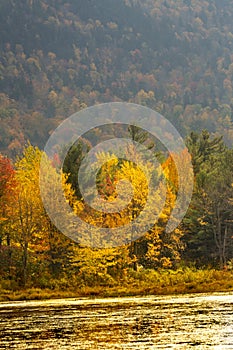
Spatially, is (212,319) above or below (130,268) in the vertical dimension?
below

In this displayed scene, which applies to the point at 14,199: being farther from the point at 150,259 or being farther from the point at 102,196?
the point at 150,259

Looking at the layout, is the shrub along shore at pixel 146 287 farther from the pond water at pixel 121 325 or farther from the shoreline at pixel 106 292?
the pond water at pixel 121 325

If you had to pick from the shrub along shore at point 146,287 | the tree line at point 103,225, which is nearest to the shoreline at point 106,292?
the shrub along shore at point 146,287

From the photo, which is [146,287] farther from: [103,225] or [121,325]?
[121,325]

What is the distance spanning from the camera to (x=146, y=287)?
67000 mm

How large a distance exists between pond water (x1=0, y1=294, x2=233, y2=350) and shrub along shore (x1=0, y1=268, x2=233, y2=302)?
9328 millimetres

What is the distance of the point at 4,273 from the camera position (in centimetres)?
6869

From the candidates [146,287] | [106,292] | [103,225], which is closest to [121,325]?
[106,292]

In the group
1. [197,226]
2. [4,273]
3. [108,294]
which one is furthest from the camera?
[197,226]

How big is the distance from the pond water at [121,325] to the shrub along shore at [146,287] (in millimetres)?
9328

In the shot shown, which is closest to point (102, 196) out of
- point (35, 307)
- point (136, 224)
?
point (136, 224)

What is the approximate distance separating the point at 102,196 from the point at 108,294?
13.3 metres

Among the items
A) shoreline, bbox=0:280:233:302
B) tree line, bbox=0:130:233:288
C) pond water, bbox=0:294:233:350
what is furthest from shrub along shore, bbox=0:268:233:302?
pond water, bbox=0:294:233:350

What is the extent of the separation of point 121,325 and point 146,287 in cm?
3039
